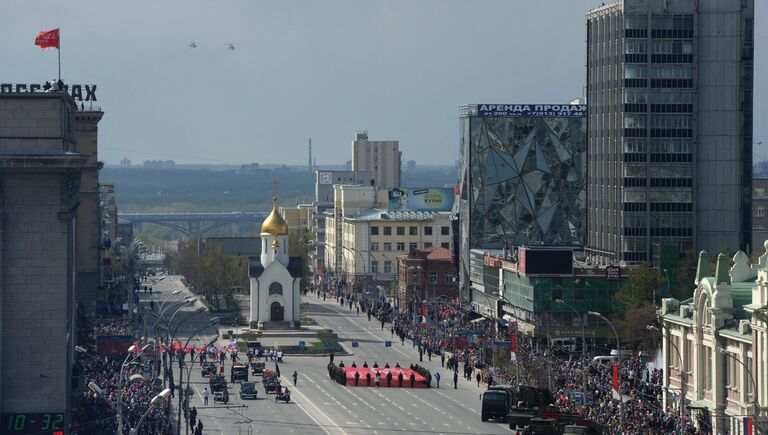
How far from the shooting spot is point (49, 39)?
111 metres

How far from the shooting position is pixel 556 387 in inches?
4574

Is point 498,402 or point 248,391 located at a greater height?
point 498,402

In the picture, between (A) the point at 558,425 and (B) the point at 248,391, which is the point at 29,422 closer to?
(B) the point at 248,391

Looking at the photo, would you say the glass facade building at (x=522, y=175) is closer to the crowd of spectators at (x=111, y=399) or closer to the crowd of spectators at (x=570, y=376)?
the crowd of spectators at (x=570, y=376)

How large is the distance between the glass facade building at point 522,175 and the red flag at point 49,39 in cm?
7992

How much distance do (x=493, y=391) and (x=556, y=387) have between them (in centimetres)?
1275

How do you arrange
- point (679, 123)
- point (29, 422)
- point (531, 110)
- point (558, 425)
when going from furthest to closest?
1. point (531, 110)
2. point (679, 123)
3. point (29, 422)
4. point (558, 425)

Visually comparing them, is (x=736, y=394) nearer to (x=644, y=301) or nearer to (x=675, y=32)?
(x=644, y=301)

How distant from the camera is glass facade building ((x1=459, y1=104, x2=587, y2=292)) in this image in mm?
188125

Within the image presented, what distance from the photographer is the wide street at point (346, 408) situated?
106688 millimetres

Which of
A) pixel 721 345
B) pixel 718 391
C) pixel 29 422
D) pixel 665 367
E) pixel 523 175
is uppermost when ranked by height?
pixel 523 175

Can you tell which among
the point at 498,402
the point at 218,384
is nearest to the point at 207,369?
the point at 218,384

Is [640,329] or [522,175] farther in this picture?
[522,175]

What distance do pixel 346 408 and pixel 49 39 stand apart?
26.2 m
